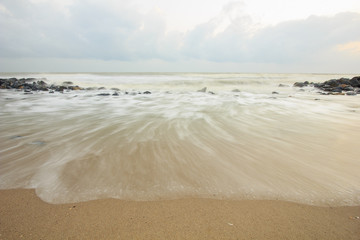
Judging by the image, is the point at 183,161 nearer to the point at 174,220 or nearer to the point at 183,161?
the point at 183,161

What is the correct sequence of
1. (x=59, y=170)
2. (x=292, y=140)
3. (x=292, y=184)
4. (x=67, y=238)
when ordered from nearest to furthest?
(x=67, y=238), (x=292, y=184), (x=59, y=170), (x=292, y=140)

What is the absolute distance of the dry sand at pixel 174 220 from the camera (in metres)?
1.42

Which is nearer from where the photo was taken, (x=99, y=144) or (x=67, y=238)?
(x=67, y=238)

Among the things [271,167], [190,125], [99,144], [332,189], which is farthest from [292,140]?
[99,144]

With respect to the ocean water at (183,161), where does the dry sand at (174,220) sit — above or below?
below

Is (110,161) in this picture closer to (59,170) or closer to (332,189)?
(59,170)

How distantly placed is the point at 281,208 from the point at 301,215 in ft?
0.51

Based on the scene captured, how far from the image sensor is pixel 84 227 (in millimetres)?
1478

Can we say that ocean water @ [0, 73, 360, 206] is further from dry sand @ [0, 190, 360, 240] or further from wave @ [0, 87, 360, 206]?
dry sand @ [0, 190, 360, 240]

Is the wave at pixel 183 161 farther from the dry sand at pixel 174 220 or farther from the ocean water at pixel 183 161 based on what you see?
the dry sand at pixel 174 220

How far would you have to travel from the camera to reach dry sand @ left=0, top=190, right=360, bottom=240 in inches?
55.9

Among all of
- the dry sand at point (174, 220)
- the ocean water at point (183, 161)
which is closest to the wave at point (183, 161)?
the ocean water at point (183, 161)

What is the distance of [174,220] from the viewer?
157cm

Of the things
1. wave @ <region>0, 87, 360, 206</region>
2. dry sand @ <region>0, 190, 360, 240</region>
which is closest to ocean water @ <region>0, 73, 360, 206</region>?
Answer: wave @ <region>0, 87, 360, 206</region>
